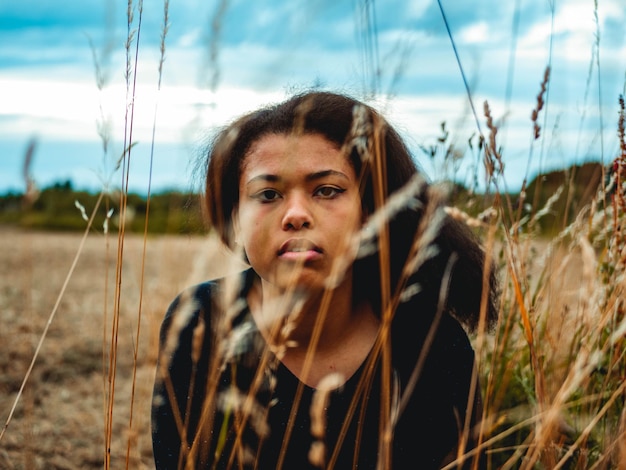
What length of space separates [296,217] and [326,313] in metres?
0.45

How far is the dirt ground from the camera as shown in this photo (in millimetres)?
1168

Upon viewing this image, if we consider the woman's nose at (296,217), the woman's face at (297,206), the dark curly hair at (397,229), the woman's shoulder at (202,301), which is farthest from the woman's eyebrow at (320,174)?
the woman's shoulder at (202,301)

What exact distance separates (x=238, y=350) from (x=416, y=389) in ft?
2.60

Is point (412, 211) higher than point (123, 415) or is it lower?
higher

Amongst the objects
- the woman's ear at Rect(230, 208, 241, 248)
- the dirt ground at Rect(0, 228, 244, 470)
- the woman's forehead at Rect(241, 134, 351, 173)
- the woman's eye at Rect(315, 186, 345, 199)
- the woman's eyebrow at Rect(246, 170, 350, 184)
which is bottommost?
the dirt ground at Rect(0, 228, 244, 470)

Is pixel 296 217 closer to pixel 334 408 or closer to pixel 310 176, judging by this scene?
pixel 310 176

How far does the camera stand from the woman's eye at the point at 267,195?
1575mm

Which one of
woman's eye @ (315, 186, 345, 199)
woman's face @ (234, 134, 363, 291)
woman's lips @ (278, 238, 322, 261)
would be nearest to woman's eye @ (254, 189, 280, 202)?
woman's face @ (234, 134, 363, 291)

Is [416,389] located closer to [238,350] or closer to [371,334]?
[371,334]

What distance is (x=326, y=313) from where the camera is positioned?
1.73 m

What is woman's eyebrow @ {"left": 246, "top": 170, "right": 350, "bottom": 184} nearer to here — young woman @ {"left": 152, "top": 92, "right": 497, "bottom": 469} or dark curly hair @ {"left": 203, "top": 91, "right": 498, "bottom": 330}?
young woman @ {"left": 152, "top": 92, "right": 497, "bottom": 469}

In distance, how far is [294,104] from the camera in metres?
1.88

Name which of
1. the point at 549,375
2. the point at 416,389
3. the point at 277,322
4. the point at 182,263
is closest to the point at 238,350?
the point at 277,322

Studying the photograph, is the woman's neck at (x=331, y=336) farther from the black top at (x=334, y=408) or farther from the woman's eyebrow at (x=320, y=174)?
the woman's eyebrow at (x=320, y=174)
